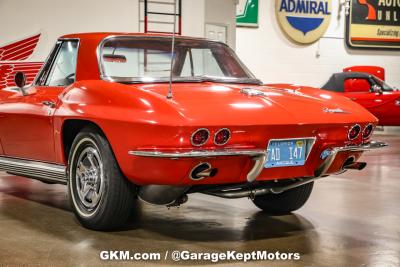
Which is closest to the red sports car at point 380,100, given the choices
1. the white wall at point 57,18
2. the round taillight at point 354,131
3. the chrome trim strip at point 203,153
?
the white wall at point 57,18

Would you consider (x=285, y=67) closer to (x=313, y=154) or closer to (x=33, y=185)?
(x=33, y=185)

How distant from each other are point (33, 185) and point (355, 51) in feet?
46.0

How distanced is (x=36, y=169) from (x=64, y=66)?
2.69 feet

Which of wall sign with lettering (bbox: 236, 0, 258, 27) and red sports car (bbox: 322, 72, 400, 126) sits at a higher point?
wall sign with lettering (bbox: 236, 0, 258, 27)

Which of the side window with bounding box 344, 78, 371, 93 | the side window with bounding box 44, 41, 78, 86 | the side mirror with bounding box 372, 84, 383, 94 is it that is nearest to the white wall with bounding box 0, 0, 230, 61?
the side mirror with bounding box 372, 84, 383, 94

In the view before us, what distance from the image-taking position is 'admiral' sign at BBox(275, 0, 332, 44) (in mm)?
17750

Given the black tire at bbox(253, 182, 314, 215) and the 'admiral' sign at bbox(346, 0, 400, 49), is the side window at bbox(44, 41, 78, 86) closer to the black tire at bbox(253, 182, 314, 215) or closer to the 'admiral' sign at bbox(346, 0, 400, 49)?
the black tire at bbox(253, 182, 314, 215)

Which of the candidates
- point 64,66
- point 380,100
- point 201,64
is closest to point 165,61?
point 201,64

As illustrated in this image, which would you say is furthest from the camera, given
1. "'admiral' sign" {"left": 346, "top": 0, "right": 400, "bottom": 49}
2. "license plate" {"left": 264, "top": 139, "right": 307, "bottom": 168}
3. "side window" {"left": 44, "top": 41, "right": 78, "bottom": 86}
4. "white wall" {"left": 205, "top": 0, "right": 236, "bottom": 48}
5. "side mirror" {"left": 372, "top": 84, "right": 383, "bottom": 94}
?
"'admiral' sign" {"left": 346, "top": 0, "right": 400, "bottom": 49}

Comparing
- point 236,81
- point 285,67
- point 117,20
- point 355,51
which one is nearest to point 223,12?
point 117,20

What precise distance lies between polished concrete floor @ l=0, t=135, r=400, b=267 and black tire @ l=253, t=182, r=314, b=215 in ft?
0.29

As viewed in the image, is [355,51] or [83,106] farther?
[355,51]

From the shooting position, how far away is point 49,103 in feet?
15.8

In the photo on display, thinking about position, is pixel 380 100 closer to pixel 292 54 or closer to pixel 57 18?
pixel 292 54
